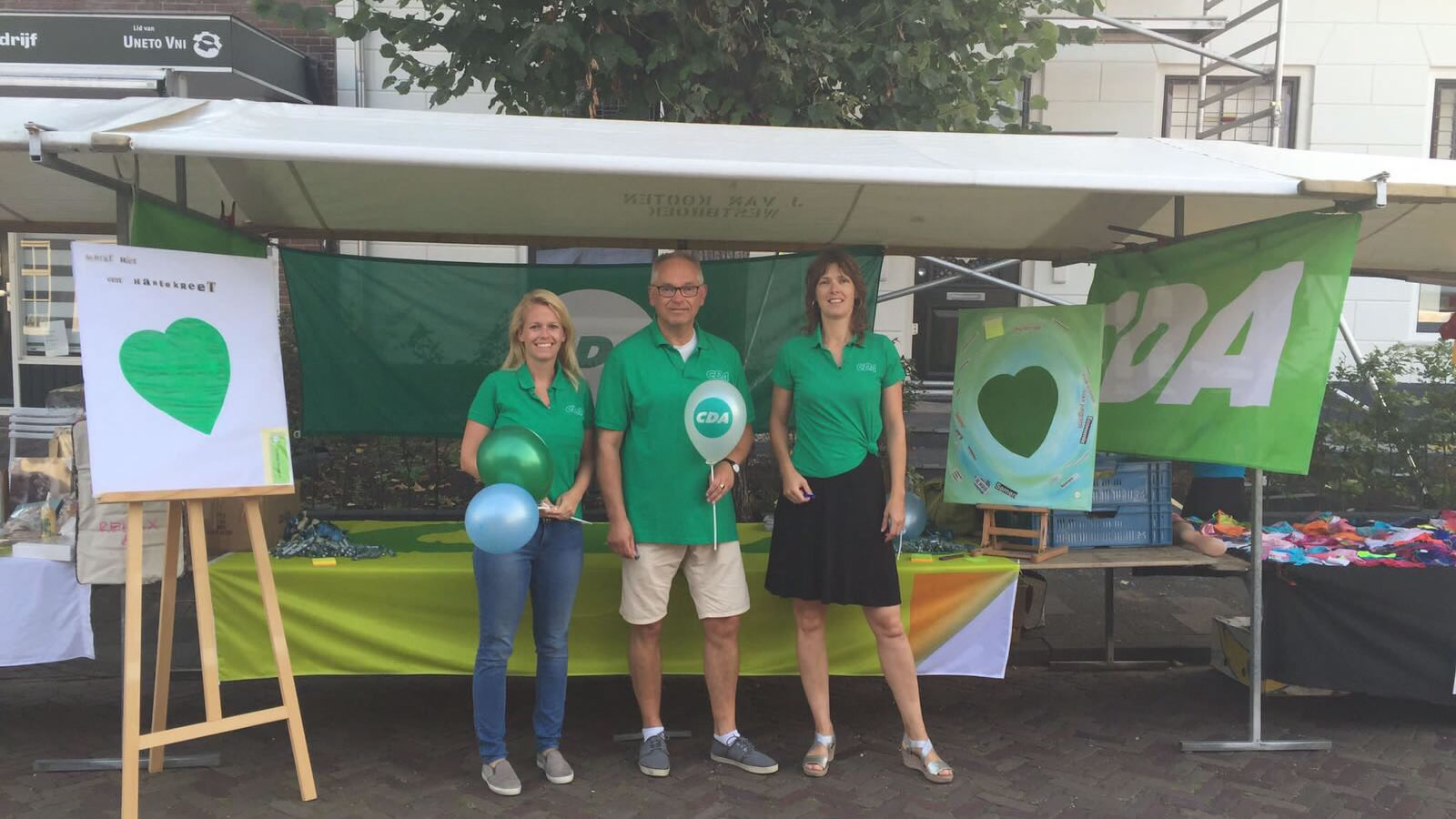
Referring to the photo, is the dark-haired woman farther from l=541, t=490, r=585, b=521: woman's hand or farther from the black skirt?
l=541, t=490, r=585, b=521: woman's hand

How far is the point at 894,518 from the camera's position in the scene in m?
3.31

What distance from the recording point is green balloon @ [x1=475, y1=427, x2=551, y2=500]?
2977mm

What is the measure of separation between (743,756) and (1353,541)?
2870 mm

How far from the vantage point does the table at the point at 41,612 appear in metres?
3.43

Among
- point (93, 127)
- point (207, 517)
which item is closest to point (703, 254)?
point (207, 517)

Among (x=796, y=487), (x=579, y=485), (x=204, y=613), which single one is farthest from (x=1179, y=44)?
(x=204, y=613)

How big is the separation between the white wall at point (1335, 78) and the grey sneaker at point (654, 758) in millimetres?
7450

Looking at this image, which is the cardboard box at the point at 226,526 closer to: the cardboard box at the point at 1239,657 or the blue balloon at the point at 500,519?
the blue balloon at the point at 500,519

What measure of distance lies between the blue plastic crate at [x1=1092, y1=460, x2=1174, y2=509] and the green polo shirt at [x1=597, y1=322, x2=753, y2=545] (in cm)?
179

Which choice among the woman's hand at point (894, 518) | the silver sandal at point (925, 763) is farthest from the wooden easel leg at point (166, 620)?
the silver sandal at point (925, 763)

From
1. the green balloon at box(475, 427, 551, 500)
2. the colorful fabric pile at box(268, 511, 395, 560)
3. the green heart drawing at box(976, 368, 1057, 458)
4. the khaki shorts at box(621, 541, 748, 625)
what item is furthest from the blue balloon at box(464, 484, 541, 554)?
the green heart drawing at box(976, 368, 1057, 458)

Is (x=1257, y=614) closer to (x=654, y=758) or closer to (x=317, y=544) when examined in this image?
(x=654, y=758)

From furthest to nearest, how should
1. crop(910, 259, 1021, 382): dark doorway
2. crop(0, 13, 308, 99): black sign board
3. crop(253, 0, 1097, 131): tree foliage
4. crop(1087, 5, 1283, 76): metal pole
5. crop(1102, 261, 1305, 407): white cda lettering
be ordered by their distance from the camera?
crop(910, 259, 1021, 382): dark doorway → crop(1087, 5, 1283, 76): metal pole → crop(0, 13, 308, 99): black sign board → crop(253, 0, 1097, 131): tree foliage → crop(1102, 261, 1305, 407): white cda lettering

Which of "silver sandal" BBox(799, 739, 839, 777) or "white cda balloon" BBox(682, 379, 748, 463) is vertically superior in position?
"white cda balloon" BBox(682, 379, 748, 463)
